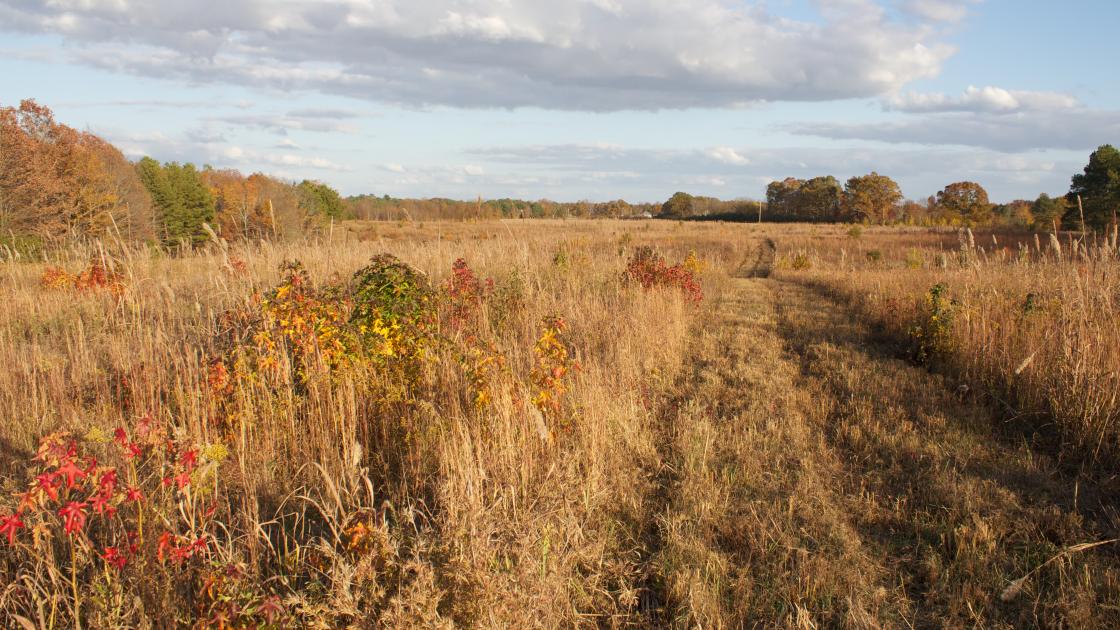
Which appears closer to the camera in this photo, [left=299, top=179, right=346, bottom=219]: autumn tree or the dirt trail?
the dirt trail

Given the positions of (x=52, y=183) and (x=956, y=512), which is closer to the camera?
(x=956, y=512)

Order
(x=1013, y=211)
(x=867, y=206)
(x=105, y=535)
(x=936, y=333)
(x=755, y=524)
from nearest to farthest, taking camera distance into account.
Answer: (x=105, y=535)
(x=755, y=524)
(x=936, y=333)
(x=1013, y=211)
(x=867, y=206)

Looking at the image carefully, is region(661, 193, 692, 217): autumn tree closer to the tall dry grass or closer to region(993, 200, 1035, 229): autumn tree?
region(993, 200, 1035, 229): autumn tree

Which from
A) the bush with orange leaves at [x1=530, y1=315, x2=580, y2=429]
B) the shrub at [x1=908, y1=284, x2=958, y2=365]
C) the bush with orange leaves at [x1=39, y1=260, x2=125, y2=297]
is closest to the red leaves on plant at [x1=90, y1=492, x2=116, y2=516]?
the bush with orange leaves at [x1=530, y1=315, x2=580, y2=429]

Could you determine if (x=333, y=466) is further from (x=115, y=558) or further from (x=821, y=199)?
(x=821, y=199)

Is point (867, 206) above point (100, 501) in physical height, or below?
above

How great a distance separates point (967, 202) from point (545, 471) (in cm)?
5881

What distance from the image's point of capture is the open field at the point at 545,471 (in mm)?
2447

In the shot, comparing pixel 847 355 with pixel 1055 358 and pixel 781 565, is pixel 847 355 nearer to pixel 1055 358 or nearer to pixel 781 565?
pixel 1055 358

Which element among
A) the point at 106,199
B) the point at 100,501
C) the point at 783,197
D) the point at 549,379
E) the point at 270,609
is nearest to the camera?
the point at 270,609

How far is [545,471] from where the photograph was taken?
3.77m

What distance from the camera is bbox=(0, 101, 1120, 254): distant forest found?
1490 cm

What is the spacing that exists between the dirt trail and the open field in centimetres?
2

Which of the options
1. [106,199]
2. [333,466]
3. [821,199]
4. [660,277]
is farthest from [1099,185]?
[106,199]
